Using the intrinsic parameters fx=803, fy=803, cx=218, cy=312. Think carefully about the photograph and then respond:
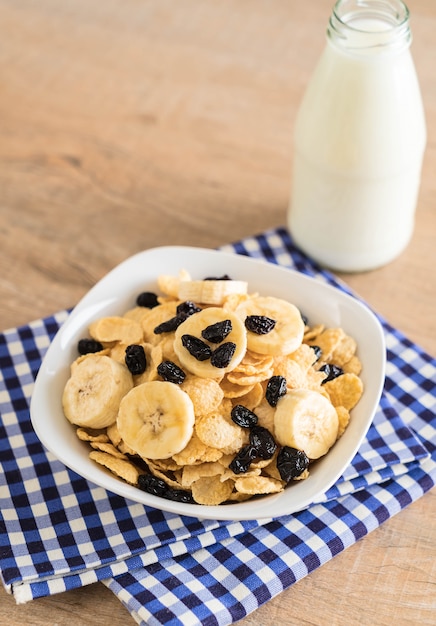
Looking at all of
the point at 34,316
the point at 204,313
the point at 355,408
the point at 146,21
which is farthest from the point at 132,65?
the point at 355,408

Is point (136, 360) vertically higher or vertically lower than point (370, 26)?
lower

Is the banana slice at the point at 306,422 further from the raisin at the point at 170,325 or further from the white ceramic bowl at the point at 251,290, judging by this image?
the raisin at the point at 170,325

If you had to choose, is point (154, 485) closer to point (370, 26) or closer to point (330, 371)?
point (330, 371)

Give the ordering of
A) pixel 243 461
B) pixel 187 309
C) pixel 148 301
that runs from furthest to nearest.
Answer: pixel 148 301 → pixel 187 309 → pixel 243 461

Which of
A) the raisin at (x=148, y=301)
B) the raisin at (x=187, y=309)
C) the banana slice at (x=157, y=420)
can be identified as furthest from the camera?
the raisin at (x=148, y=301)

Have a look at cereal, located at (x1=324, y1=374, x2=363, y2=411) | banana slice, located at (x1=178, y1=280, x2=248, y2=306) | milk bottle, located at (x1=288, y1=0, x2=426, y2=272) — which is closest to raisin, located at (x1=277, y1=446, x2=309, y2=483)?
cereal, located at (x1=324, y1=374, x2=363, y2=411)

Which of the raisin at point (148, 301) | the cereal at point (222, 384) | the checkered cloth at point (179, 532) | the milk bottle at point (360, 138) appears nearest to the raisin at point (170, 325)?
the cereal at point (222, 384)

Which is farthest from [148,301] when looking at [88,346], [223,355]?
[223,355]
